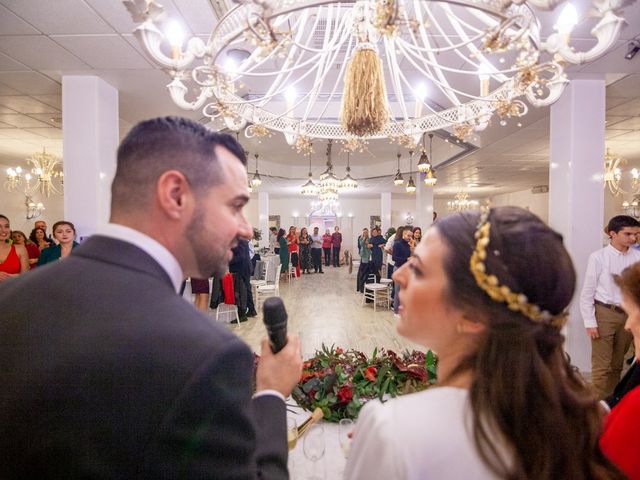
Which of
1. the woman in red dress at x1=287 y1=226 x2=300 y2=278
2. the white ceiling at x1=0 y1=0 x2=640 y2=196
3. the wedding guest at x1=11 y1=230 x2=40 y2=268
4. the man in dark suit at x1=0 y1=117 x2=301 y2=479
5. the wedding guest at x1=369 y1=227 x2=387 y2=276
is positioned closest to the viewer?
the man in dark suit at x1=0 y1=117 x2=301 y2=479

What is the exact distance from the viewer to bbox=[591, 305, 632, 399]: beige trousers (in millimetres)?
3148

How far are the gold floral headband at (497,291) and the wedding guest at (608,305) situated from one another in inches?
126

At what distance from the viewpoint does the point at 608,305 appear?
3.16 m

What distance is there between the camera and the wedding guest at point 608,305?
3113mm

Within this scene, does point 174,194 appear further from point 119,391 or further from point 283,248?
point 283,248

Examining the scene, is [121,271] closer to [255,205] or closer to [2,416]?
[2,416]

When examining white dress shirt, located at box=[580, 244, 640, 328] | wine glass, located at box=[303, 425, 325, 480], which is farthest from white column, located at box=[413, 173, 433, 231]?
wine glass, located at box=[303, 425, 325, 480]

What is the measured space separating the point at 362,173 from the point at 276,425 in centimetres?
1145

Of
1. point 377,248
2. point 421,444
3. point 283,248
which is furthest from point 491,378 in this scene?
point 283,248

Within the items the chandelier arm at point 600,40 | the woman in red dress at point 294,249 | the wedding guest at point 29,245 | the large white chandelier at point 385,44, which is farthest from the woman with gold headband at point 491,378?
the woman in red dress at point 294,249

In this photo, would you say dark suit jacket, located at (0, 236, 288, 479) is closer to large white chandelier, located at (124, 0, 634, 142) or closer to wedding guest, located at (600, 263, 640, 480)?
wedding guest, located at (600, 263, 640, 480)

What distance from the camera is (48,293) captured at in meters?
0.66

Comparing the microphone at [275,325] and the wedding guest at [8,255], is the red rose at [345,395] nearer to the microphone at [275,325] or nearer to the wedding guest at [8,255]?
the microphone at [275,325]

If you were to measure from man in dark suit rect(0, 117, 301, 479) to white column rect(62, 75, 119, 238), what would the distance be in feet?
12.3
